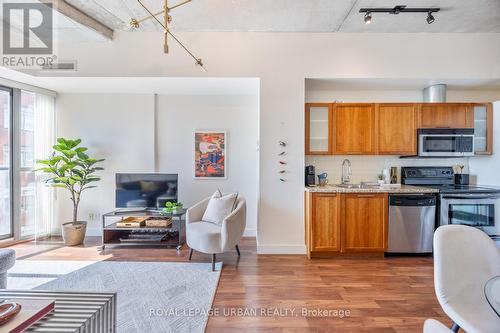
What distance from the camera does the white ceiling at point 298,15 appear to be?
2857 millimetres

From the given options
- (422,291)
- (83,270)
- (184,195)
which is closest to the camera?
(422,291)

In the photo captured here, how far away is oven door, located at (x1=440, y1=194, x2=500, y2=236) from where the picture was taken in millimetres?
3297

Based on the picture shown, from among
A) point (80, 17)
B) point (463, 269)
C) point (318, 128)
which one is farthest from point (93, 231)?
point (463, 269)

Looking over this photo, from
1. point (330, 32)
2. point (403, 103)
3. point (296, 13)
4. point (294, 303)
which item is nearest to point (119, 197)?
point (294, 303)

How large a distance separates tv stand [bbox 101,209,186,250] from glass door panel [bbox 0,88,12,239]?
1551 millimetres

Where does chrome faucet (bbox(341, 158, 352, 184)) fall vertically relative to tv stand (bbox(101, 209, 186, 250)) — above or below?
above

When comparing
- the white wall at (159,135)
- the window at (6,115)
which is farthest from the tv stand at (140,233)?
the window at (6,115)

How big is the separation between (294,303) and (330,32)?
11.7 ft

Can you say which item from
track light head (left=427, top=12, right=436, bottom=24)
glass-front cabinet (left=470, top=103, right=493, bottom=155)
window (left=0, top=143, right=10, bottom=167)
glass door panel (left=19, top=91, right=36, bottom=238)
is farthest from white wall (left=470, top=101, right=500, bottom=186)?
window (left=0, top=143, right=10, bottom=167)

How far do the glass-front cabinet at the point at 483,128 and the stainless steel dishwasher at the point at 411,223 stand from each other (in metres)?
1.33

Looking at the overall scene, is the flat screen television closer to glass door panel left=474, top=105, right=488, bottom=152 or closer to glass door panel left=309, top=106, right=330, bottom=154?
glass door panel left=309, top=106, right=330, bottom=154

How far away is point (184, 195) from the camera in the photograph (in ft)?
14.2

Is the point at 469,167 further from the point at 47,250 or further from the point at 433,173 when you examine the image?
the point at 47,250

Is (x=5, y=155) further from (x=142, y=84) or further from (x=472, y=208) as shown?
(x=472, y=208)
